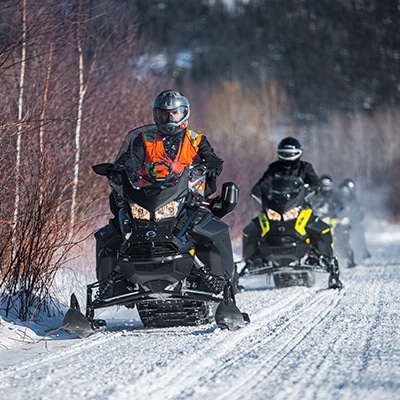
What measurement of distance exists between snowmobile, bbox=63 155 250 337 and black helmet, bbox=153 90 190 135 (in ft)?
1.77

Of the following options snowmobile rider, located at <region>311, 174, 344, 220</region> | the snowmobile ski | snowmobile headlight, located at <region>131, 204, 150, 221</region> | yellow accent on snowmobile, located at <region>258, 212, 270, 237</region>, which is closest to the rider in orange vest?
snowmobile headlight, located at <region>131, 204, 150, 221</region>

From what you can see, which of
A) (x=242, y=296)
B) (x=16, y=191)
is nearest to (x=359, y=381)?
(x=16, y=191)

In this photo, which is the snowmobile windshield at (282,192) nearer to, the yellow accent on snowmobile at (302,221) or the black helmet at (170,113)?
the yellow accent on snowmobile at (302,221)

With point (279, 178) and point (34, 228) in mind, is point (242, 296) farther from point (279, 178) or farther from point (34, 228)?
point (34, 228)

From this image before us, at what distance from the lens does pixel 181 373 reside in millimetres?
5008

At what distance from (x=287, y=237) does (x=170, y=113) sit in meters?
4.13

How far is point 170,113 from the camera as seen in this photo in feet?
24.4

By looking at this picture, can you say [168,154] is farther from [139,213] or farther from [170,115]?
[139,213]

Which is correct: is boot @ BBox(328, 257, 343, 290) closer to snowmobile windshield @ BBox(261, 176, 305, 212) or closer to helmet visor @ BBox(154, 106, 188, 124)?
snowmobile windshield @ BBox(261, 176, 305, 212)

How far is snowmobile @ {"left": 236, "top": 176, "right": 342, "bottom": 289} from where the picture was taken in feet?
36.2

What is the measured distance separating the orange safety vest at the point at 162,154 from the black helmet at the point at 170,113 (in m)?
0.10

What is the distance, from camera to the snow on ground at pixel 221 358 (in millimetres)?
4555

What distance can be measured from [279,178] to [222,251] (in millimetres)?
4370

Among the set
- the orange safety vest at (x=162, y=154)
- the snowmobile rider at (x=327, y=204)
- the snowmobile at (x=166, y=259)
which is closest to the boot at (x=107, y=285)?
the snowmobile at (x=166, y=259)
